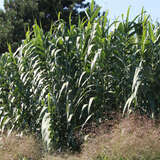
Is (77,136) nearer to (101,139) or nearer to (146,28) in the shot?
(101,139)

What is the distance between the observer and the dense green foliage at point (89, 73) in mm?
3572

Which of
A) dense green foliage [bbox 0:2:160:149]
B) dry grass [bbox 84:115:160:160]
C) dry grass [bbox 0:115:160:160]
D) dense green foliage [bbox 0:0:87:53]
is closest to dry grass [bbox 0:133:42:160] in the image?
dry grass [bbox 0:115:160:160]

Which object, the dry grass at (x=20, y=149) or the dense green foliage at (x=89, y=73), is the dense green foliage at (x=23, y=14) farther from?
the dry grass at (x=20, y=149)

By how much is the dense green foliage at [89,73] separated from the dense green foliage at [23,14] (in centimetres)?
977

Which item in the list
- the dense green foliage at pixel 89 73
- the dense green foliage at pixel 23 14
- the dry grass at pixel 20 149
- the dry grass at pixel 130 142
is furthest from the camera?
the dense green foliage at pixel 23 14

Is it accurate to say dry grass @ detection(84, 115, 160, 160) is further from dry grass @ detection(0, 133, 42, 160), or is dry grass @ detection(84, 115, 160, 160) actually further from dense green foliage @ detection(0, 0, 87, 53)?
dense green foliage @ detection(0, 0, 87, 53)

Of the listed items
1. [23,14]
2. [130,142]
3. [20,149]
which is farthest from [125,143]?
[23,14]

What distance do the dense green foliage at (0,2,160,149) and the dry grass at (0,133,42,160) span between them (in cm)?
23

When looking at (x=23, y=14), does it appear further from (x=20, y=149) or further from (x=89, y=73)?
(x=20, y=149)

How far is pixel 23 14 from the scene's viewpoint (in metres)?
15.0

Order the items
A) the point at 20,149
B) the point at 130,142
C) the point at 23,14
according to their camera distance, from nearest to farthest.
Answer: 1. the point at 130,142
2. the point at 20,149
3. the point at 23,14

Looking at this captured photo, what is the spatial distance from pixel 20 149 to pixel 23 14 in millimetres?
Result: 12107

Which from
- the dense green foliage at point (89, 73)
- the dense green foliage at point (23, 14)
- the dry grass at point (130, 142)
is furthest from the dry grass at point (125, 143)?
the dense green foliage at point (23, 14)

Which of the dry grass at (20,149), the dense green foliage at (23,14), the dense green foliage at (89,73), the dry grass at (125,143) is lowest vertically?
the dry grass at (20,149)
